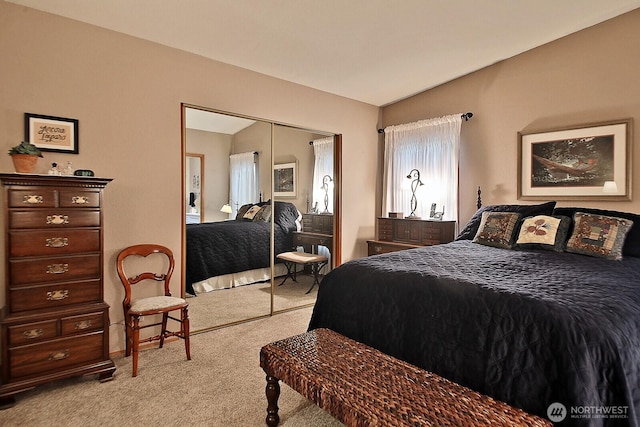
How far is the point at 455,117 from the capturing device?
4.17 m

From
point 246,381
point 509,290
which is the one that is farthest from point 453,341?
point 246,381

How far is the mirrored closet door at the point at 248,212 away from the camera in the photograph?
3279 millimetres

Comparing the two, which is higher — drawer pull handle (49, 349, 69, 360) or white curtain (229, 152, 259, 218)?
white curtain (229, 152, 259, 218)

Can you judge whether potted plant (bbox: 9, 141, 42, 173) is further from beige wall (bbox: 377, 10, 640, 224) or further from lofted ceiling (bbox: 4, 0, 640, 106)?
beige wall (bbox: 377, 10, 640, 224)

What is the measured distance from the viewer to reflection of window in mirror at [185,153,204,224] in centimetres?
320

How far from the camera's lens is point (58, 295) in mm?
2291

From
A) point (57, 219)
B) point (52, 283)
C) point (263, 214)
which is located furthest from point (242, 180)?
point (52, 283)

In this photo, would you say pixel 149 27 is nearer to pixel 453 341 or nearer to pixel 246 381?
pixel 246 381

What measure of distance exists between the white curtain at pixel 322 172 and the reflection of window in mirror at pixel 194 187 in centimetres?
140

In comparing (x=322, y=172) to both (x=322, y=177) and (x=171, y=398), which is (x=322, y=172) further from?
(x=171, y=398)

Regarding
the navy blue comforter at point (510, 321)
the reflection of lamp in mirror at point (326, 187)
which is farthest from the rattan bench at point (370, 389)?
the reflection of lamp in mirror at point (326, 187)

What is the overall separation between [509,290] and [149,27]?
3031 mm

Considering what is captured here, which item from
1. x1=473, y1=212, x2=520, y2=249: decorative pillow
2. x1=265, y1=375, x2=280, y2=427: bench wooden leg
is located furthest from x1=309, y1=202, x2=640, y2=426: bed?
x1=265, y1=375, x2=280, y2=427: bench wooden leg

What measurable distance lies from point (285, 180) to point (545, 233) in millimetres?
2483
